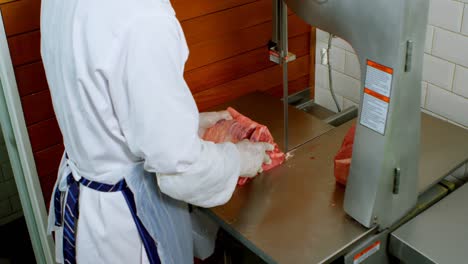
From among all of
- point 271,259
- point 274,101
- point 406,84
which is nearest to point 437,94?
point 274,101

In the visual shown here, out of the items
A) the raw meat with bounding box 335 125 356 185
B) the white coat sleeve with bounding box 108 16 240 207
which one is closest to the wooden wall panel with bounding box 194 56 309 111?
the raw meat with bounding box 335 125 356 185

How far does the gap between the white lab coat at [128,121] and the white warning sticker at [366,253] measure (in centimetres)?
34

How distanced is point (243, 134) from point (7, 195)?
3.68 ft

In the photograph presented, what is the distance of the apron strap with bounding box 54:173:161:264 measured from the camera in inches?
49.1

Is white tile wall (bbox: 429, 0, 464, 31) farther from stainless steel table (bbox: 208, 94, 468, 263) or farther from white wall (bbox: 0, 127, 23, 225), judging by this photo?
white wall (bbox: 0, 127, 23, 225)

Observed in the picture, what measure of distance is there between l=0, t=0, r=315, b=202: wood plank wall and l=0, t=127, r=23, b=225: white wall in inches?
13.3

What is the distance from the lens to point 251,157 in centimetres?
140

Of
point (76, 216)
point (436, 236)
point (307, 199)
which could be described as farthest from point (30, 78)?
point (436, 236)

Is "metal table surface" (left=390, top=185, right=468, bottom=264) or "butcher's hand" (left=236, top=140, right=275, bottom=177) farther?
"butcher's hand" (left=236, top=140, right=275, bottom=177)

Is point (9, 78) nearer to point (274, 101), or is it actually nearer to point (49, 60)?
point (49, 60)

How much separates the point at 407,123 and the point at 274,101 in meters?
0.75

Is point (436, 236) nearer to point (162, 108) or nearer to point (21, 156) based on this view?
point (162, 108)

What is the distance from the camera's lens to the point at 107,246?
1.27 meters

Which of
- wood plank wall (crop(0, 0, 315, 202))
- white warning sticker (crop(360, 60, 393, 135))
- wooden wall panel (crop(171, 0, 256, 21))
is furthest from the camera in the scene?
wooden wall panel (crop(171, 0, 256, 21))
